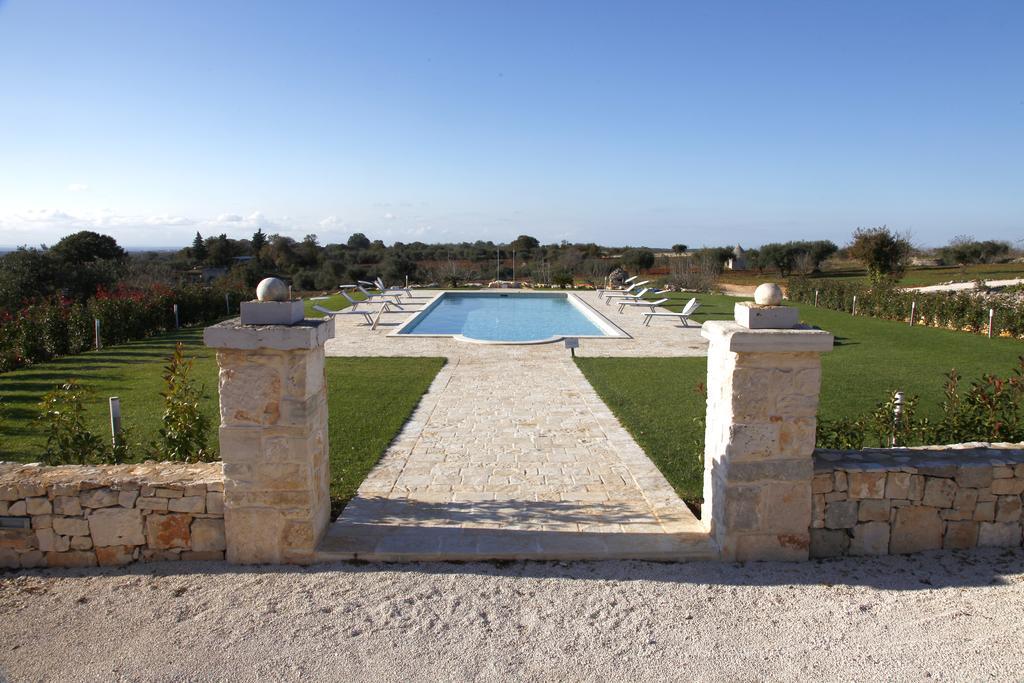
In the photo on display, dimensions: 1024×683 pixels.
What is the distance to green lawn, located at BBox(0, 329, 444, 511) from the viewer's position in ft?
19.2

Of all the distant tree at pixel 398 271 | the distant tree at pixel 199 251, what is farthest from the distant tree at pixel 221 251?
the distant tree at pixel 398 271

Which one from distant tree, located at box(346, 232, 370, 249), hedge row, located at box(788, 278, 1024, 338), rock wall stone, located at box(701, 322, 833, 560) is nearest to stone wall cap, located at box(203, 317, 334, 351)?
rock wall stone, located at box(701, 322, 833, 560)

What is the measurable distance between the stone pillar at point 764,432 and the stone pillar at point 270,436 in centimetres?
228

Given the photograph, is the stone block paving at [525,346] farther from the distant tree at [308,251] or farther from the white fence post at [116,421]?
the distant tree at [308,251]

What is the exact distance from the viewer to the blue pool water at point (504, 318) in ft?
52.1

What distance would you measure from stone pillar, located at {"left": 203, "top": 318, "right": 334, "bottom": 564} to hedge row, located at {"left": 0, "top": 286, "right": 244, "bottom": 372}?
8957mm

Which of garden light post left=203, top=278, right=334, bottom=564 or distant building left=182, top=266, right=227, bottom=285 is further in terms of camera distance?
distant building left=182, top=266, right=227, bottom=285

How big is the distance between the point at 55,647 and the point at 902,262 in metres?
31.4

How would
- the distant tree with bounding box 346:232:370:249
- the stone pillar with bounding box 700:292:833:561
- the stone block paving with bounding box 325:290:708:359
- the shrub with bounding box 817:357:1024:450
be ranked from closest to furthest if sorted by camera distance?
the stone pillar with bounding box 700:292:833:561 → the shrub with bounding box 817:357:1024:450 → the stone block paving with bounding box 325:290:708:359 → the distant tree with bounding box 346:232:370:249

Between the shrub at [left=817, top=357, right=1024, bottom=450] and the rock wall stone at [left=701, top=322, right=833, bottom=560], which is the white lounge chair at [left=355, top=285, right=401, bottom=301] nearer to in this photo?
the shrub at [left=817, top=357, right=1024, bottom=450]

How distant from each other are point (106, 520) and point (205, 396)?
15.2 feet

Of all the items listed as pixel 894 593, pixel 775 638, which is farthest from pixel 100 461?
pixel 894 593

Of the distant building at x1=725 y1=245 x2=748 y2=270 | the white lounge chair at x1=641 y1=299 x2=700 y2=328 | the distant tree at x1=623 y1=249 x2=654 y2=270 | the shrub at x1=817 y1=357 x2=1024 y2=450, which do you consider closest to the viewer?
the shrub at x1=817 y1=357 x2=1024 y2=450

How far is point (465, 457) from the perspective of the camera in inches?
225
